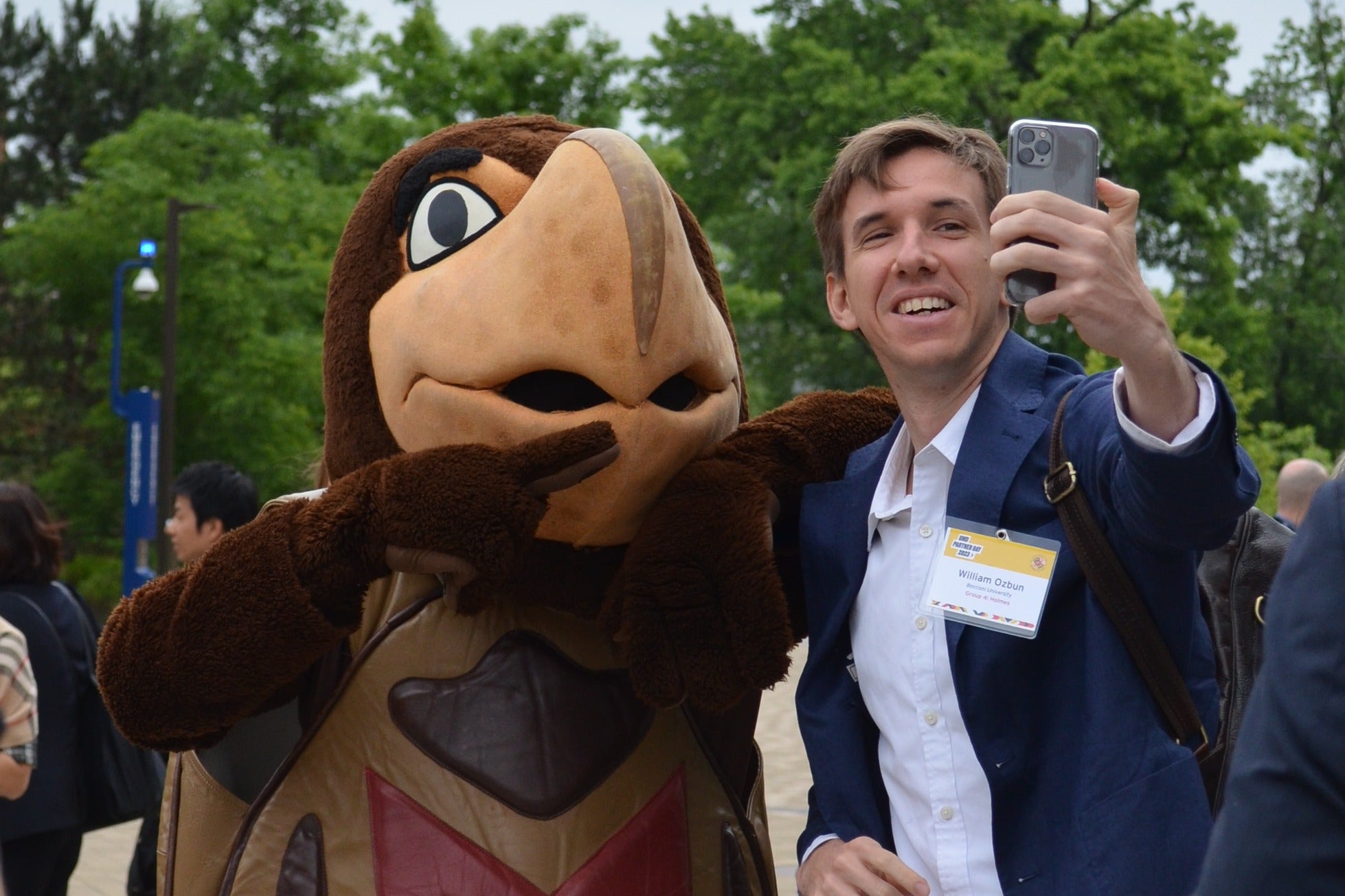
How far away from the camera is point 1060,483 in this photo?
2113 mm

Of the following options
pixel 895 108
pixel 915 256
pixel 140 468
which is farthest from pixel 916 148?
pixel 895 108

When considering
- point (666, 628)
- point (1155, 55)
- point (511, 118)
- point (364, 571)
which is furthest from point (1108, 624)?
point (1155, 55)

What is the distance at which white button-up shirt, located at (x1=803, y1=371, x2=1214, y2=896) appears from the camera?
2.13m

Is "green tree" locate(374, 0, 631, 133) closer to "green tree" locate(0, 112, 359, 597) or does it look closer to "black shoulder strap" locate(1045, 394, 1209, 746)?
"green tree" locate(0, 112, 359, 597)

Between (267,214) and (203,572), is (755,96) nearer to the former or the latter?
(267,214)

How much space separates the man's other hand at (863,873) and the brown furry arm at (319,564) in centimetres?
69

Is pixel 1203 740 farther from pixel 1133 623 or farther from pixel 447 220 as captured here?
pixel 447 220

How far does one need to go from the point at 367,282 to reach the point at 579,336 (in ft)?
1.86

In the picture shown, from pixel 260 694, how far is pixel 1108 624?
1.37m

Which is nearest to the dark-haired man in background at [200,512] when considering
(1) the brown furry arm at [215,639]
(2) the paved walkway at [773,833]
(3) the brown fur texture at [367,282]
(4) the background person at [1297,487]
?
(2) the paved walkway at [773,833]


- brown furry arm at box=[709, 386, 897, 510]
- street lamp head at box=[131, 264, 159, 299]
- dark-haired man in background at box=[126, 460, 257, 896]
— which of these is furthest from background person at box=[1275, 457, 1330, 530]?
street lamp head at box=[131, 264, 159, 299]

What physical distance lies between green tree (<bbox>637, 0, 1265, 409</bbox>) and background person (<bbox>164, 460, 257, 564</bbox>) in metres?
14.9

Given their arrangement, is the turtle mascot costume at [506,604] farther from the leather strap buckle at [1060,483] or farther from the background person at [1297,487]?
the background person at [1297,487]

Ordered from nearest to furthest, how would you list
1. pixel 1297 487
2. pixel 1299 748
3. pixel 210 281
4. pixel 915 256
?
pixel 1299 748
pixel 915 256
pixel 1297 487
pixel 210 281
